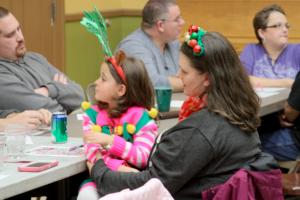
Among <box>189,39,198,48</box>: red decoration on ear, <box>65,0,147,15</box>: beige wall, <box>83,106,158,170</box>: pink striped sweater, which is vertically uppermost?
<box>189,39,198,48</box>: red decoration on ear

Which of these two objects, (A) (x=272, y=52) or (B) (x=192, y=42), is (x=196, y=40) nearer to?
(B) (x=192, y=42)

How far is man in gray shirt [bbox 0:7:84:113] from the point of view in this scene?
363cm

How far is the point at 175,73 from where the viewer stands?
4.82 meters

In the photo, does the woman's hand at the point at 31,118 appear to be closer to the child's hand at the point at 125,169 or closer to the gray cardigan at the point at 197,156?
the child's hand at the point at 125,169

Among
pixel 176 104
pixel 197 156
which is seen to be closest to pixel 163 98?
pixel 176 104

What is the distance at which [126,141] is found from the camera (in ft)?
9.23

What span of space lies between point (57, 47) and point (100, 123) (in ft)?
11.2

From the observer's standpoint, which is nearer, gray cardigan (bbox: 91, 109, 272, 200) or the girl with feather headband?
gray cardigan (bbox: 91, 109, 272, 200)

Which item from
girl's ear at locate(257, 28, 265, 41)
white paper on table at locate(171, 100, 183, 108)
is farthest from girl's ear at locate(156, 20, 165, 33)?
white paper on table at locate(171, 100, 183, 108)

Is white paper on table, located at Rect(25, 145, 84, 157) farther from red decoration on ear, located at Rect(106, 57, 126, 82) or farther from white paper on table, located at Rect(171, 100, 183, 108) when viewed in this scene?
white paper on table, located at Rect(171, 100, 183, 108)

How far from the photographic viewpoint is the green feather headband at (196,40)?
244cm

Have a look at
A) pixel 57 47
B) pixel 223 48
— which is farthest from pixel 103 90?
pixel 57 47

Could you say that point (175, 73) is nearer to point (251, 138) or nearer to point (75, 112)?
point (75, 112)

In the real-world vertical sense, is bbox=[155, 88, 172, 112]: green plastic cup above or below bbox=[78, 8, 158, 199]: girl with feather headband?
below
